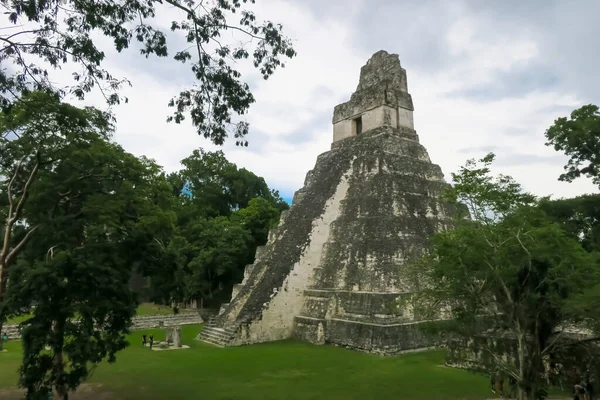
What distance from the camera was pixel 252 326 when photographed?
14641mm

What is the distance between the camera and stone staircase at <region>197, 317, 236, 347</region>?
1439cm

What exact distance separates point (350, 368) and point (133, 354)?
6.90 metres

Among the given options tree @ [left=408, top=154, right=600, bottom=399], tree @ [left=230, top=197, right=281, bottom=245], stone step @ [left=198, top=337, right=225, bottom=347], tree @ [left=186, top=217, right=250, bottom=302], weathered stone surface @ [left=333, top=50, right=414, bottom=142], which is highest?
weathered stone surface @ [left=333, top=50, right=414, bottom=142]

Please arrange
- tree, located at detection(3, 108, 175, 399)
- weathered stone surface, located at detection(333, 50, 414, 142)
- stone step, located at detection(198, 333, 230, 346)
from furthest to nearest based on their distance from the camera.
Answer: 1. weathered stone surface, located at detection(333, 50, 414, 142)
2. stone step, located at detection(198, 333, 230, 346)
3. tree, located at detection(3, 108, 175, 399)

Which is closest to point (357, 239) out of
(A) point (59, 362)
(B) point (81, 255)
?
(B) point (81, 255)

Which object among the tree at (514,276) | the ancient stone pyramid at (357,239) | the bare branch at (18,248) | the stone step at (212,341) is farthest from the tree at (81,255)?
the ancient stone pyramid at (357,239)

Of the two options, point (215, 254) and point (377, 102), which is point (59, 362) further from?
point (215, 254)

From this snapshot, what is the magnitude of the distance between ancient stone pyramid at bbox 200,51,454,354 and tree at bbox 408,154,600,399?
5.14 metres

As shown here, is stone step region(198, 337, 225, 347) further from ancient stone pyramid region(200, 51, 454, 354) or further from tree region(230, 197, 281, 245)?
tree region(230, 197, 281, 245)

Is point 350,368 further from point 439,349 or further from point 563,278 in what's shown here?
point 563,278

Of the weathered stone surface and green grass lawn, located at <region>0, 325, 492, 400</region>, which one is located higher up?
the weathered stone surface

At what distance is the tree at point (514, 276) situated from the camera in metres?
6.66

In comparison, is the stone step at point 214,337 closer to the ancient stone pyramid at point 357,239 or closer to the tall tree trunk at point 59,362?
the ancient stone pyramid at point 357,239

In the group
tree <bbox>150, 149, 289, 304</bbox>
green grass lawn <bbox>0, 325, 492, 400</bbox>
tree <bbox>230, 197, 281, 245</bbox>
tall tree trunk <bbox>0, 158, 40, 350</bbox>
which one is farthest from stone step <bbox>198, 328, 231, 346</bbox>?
tree <bbox>230, 197, 281, 245</bbox>
